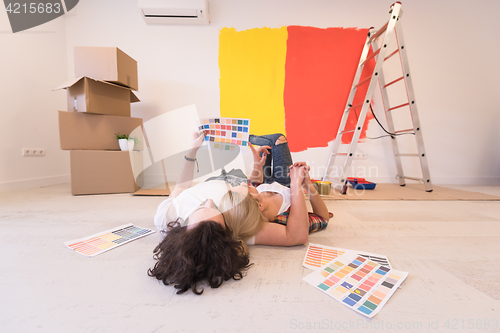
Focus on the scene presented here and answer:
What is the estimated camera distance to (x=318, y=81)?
2527 millimetres

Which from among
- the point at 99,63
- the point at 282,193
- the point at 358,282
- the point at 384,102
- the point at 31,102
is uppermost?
the point at 99,63

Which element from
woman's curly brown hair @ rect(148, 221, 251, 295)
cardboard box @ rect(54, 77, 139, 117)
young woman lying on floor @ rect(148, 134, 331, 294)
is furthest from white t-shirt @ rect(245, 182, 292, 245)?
cardboard box @ rect(54, 77, 139, 117)

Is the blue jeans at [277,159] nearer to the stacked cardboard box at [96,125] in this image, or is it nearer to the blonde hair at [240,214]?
the blonde hair at [240,214]

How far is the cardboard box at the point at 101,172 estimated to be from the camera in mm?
1918

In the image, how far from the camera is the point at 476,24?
251 cm

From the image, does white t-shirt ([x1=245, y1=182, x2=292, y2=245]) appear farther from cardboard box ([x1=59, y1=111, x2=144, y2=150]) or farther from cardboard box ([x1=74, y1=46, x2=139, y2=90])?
cardboard box ([x1=74, y1=46, x2=139, y2=90])

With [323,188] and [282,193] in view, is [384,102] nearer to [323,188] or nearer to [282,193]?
[323,188]

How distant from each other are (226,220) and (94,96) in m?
1.74

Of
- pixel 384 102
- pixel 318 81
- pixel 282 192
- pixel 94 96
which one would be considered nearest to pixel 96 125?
pixel 94 96

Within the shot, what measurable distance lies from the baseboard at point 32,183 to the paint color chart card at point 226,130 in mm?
1929

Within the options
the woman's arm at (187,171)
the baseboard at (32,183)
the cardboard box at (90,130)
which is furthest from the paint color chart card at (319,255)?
the baseboard at (32,183)

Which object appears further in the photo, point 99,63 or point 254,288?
point 99,63

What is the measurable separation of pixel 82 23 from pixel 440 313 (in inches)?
136

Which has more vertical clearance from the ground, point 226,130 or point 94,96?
point 94,96
